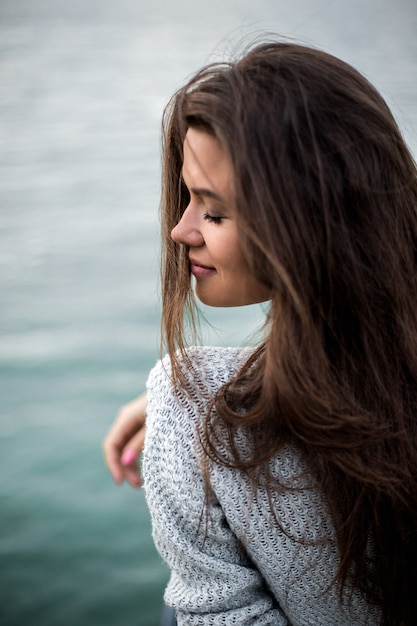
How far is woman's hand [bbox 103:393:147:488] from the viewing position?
1.13m

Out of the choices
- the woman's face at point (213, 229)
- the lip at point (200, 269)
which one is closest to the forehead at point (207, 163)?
the woman's face at point (213, 229)

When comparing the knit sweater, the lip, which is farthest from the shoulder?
the lip

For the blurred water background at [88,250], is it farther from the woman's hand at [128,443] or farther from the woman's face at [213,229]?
the woman's hand at [128,443]

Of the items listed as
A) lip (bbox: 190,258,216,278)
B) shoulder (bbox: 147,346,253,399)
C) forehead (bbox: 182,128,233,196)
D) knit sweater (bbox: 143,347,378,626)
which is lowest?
knit sweater (bbox: 143,347,378,626)

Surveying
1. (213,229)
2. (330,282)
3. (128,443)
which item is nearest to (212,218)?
(213,229)

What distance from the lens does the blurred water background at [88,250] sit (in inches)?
82.6

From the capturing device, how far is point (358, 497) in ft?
3.13

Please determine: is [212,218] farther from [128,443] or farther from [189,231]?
[128,443]

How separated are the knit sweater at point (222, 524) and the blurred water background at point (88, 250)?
716 millimetres

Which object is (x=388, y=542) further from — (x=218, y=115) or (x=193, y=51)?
(x=193, y=51)

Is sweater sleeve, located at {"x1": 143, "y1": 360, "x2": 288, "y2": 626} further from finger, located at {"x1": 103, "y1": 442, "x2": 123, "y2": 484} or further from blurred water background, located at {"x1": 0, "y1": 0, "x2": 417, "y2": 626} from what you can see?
blurred water background, located at {"x1": 0, "y1": 0, "x2": 417, "y2": 626}

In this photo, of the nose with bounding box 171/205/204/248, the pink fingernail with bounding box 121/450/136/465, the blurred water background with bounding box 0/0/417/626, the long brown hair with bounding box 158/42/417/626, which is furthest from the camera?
the blurred water background with bounding box 0/0/417/626

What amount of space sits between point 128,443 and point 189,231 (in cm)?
37

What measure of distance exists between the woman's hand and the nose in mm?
268
